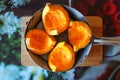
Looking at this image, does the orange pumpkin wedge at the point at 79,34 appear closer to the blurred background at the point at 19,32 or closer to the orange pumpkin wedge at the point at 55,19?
the orange pumpkin wedge at the point at 55,19

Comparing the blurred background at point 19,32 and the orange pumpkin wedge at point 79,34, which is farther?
the blurred background at point 19,32

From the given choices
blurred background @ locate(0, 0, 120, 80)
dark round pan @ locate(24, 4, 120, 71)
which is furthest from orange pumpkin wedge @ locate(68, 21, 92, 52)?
blurred background @ locate(0, 0, 120, 80)

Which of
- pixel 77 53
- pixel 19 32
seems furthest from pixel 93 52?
pixel 19 32

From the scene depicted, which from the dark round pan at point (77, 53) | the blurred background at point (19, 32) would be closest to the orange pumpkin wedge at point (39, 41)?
the dark round pan at point (77, 53)

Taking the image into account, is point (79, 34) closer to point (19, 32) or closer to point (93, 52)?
point (93, 52)

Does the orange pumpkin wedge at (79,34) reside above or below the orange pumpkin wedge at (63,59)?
above

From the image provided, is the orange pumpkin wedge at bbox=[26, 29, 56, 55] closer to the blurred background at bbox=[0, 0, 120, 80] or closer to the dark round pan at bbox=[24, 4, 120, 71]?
the dark round pan at bbox=[24, 4, 120, 71]
